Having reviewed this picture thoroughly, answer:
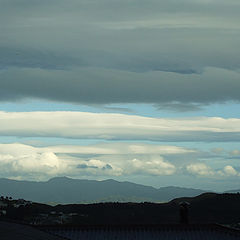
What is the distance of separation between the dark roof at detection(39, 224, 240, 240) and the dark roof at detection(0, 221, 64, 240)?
6720mm

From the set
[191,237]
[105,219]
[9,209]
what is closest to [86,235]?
[191,237]

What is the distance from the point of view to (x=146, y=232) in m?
47.5

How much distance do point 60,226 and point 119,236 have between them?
519 centimetres

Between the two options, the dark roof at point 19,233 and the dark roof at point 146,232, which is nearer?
the dark roof at point 19,233

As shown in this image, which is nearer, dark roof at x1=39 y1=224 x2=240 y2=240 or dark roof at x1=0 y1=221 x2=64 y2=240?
dark roof at x1=0 y1=221 x2=64 y2=240

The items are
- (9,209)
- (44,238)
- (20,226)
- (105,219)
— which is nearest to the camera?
(44,238)

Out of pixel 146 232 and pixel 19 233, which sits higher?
pixel 146 232

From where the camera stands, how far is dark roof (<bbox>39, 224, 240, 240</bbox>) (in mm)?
46875

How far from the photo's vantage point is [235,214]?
646ft

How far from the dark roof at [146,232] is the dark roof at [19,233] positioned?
6.72m

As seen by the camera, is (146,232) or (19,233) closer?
(19,233)

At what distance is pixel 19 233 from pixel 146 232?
1319 centimetres

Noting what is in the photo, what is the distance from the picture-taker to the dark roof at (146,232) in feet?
154

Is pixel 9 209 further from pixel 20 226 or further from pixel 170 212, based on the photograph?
pixel 20 226
